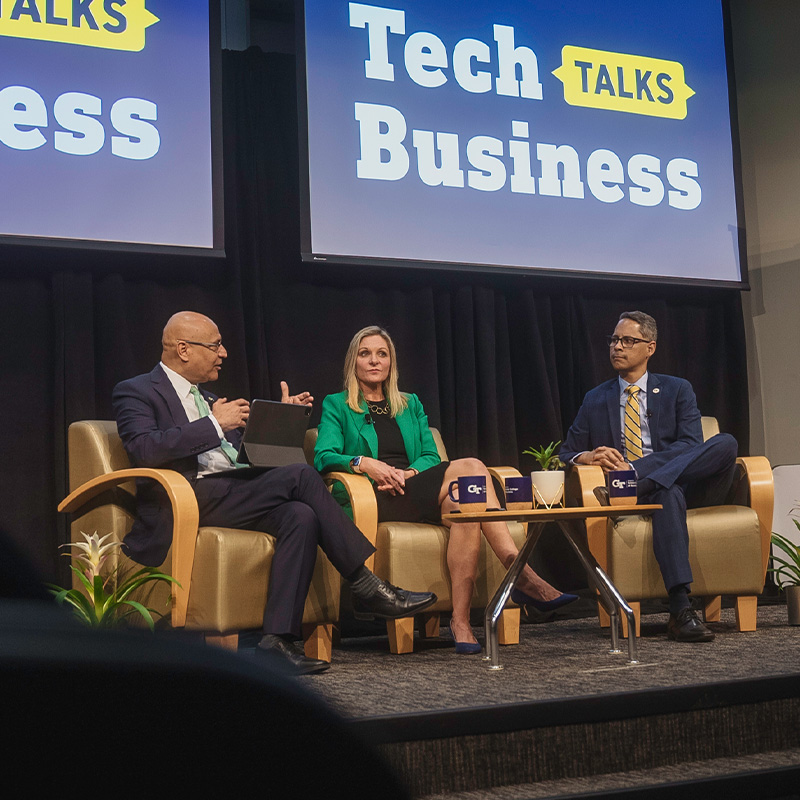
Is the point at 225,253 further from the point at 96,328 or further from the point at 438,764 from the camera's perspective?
the point at 438,764

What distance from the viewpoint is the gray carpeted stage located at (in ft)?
5.98

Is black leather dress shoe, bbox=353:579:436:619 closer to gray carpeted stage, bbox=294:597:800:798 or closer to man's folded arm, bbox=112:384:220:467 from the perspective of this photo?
gray carpeted stage, bbox=294:597:800:798

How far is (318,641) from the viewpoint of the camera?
9.03 feet

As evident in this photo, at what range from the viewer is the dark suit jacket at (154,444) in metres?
2.63

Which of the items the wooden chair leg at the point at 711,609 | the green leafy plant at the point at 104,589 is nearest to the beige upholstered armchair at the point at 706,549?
the wooden chair leg at the point at 711,609

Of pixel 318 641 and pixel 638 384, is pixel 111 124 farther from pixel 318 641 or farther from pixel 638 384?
pixel 638 384

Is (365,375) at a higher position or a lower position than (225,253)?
lower

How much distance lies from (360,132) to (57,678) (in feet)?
12.9

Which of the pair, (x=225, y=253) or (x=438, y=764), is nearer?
(x=438, y=764)

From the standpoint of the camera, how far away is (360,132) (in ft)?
12.9

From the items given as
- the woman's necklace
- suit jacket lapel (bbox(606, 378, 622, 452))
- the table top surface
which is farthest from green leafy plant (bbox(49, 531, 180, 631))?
suit jacket lapel (bbox(606, 378, 622, 452))

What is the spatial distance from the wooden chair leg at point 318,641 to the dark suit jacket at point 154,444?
0.49 m

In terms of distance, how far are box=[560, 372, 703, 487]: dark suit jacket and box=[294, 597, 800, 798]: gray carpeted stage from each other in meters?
1.06

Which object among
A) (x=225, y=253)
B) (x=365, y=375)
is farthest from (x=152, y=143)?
(x=365, y=375)
